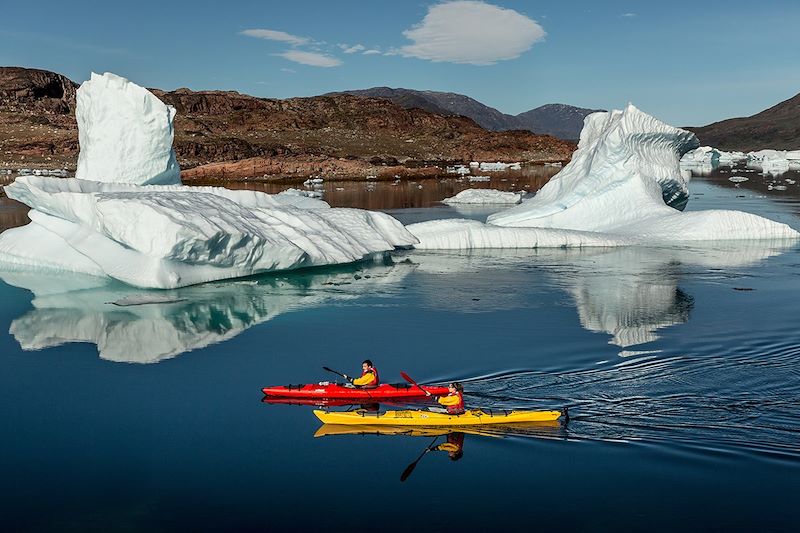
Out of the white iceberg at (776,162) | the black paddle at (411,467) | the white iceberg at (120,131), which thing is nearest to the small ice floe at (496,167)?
the white iceberg at (776,162)

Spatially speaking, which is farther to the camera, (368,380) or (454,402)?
(368,380)

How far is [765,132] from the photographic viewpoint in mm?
174750

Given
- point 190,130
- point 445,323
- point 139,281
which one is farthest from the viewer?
point 190,130

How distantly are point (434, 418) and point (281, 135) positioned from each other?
90.2 metres

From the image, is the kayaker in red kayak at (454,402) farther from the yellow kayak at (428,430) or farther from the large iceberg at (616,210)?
the large iceberg at (616,210)

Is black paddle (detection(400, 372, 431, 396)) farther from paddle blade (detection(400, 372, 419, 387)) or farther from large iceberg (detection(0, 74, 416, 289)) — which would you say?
large iceberg (detection(0, 74, 416, 289))

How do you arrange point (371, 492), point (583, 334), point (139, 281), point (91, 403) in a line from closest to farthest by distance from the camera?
point (371, 492), point (91, 403), point (583, 334), point (139, 281)

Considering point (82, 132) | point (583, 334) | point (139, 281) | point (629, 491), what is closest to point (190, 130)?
point (82, 132)

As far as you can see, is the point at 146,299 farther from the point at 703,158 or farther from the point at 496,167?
the point at 703,158

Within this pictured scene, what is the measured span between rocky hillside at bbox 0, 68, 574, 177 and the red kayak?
5478 cm

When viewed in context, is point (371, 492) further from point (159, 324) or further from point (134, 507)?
point (159, 324)

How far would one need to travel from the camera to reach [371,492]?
848 centimetres

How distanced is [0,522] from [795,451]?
8.43 metres

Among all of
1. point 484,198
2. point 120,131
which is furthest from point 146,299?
point 484,198
